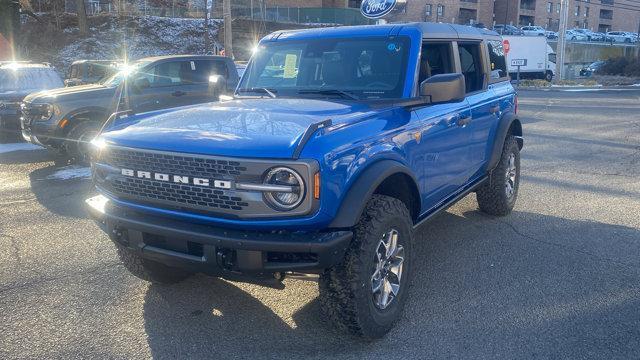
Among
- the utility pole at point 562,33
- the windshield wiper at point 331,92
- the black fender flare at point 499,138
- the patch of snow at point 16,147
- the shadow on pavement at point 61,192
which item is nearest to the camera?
the windshield wiper at point 331,92

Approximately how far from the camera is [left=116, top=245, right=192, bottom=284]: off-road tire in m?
4.03

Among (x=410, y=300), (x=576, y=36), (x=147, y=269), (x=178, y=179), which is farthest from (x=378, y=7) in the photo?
(x=576, y=36)

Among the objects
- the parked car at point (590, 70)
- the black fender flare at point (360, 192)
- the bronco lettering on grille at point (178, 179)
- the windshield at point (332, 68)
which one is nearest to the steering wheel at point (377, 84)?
the windshield at point (332, 68)

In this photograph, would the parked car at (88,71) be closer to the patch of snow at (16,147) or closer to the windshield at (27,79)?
the windshield at (27,79)

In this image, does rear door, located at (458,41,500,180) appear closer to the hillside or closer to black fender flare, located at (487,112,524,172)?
black fender flare, located at (487,112,524,172)

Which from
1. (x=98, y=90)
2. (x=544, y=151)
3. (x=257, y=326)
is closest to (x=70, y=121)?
(x=98, y=90)

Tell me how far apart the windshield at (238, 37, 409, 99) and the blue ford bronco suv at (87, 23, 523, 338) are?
0.01m

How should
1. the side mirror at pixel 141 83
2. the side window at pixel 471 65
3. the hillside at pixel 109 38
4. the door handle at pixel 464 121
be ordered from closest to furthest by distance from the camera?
the door handle at pixel 464 121 < the side window at pixel 471 65 < the side mirror at pixel 141 83 < the hillside at pixel 109 38

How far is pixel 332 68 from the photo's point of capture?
15.0ft

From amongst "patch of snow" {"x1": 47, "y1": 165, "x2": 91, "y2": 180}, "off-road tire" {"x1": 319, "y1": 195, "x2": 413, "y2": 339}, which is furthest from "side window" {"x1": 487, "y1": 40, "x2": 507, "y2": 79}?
"patch of snow" {"x1": 47, "y1": 165, "x2": 91, "y2": 180}

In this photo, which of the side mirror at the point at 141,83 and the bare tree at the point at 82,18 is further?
the bare tree at the point at 82,18

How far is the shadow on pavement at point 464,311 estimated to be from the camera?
3.46 meters

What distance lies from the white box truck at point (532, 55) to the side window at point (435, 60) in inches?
1312

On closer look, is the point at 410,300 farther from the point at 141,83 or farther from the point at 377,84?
the point at 141,83
